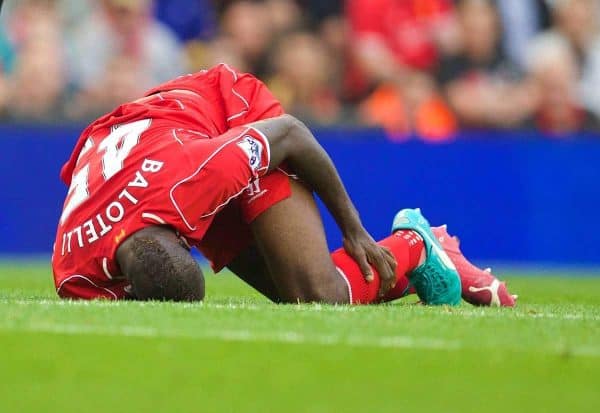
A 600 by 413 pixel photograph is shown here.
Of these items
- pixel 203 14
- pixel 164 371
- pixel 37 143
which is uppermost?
pixel 164 371

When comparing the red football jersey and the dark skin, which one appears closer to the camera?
the red football jersey

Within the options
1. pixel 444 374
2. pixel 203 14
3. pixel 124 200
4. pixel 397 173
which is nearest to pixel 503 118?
pixel 397 173

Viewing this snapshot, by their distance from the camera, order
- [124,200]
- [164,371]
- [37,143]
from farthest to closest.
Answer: [37,143]
[124,200]
[164,371]

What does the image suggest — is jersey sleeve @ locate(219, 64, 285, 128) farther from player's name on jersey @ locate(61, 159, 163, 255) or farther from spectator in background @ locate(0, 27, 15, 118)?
spectator in background @ locate(0, 27, 15, 118)

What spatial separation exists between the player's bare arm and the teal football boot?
16 centimetres

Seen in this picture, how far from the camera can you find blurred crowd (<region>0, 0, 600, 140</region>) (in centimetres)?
1199

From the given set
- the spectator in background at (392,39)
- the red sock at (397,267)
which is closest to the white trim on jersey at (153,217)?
the red sock at (397,267)

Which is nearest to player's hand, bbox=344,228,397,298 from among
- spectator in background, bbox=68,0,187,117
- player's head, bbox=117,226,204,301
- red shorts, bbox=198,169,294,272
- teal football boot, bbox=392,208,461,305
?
teal football boot, bbox=392,208,461,305

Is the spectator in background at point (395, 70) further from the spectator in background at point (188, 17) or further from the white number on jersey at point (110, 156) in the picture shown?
the white number on jersey at point (110, 156)

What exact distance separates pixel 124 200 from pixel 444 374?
2.11 meters

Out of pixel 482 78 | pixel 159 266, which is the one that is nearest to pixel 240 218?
pixel 159 266

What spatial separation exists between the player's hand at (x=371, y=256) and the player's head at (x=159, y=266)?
3.11 feet

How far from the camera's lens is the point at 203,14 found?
12562 millimetres

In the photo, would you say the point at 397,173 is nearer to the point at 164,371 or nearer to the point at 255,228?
the point at 255,228
